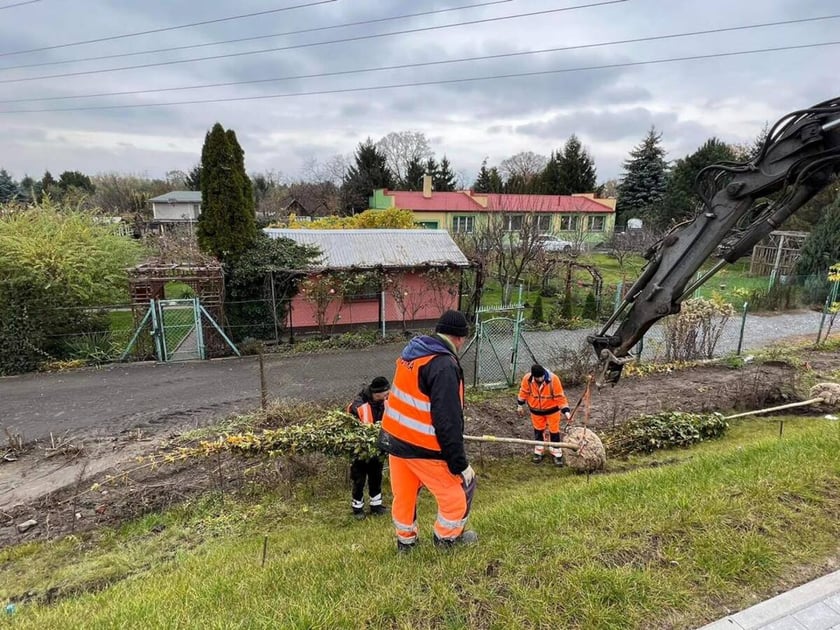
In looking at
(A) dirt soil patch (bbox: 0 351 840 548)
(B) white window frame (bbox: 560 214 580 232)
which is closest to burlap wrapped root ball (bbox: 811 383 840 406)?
(A) dirt soil patch (bbox: 0 351 840 548)

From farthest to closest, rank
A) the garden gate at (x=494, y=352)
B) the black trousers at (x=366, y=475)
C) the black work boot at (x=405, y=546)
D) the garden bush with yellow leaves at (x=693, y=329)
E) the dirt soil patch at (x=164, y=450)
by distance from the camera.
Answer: the garden bush with yellow leaves at (x=693, y=329)
the garden gate at (x=494, y=352)
the dirt soil patch at (x=164, y=450)
the black trousers at (x=366, y=475)
the black work boot at (x=405, y=546)

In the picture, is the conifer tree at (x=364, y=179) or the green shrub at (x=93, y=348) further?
the conifer tree at (x=364, y=179)

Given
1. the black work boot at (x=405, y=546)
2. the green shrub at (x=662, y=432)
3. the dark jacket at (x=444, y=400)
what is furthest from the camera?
the green shrub at (x=662, y=432)

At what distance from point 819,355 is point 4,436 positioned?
1930 cm

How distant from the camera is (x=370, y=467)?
5.44 metres

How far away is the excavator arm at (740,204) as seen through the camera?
3.67 meters

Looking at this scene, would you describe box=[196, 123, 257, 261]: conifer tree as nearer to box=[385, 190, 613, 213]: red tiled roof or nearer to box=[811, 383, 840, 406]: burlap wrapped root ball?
box=[811, 383, 840, 406]: burlap wrapped root ball

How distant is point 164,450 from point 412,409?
5842 millimetres

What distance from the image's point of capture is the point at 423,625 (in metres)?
2.72

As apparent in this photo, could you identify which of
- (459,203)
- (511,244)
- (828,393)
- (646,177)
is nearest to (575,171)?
(646,177)

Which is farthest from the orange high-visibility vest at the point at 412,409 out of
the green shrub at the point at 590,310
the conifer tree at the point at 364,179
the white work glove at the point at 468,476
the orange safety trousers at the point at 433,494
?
the conifer tree at the point at 364,179

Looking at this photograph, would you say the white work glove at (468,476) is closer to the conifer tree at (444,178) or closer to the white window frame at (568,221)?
the white window frame at (568,221)

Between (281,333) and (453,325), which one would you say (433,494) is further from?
(281,333)

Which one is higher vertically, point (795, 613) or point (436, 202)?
point (436, 202)
